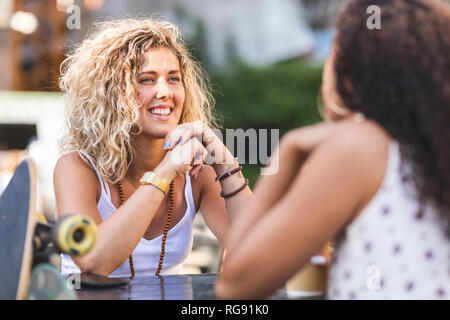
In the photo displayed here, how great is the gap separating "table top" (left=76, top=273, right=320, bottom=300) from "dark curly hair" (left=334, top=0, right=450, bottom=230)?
562 millimetres

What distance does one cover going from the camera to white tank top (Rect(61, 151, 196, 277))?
2373 mm

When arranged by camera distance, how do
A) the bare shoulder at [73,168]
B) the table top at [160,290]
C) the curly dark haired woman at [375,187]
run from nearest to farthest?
1. the curly dark haired woman at [375,187]
2. the table top at [160,290]
3. the bare shoulder at [73,168]

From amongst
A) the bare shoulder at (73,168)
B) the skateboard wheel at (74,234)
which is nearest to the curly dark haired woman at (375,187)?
the skateboard wheel at (74,234)

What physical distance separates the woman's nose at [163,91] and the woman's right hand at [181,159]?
0.30m

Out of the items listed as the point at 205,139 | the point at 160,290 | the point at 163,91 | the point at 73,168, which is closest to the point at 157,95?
the point at 163,91

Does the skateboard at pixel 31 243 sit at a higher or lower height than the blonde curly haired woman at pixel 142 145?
lower

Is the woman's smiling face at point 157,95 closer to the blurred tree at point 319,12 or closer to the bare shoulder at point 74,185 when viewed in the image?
the bare shoulder at point 74,185

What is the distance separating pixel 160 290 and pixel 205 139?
2.81ft

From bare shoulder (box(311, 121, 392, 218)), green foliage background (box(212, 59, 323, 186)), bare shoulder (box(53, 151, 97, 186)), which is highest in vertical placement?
green foliage background (box(212, 59, 323, 186))

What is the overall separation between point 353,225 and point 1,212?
91cm

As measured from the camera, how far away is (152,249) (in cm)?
242

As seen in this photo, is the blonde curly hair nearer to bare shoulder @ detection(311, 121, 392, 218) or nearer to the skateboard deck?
the skateboard deck

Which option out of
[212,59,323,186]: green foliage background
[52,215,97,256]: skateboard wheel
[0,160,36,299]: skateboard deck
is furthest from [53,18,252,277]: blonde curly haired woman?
[212,59,323,186]: green foliage background

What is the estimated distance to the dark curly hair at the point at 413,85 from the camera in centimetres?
123
